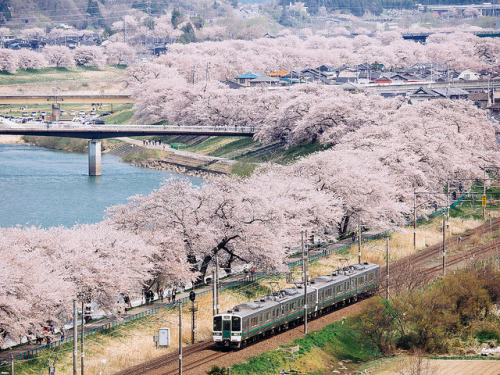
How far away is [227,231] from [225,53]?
106899mm

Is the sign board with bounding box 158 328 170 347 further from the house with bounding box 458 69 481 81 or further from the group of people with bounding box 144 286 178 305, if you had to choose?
the house with bounding box 458 69 481 81

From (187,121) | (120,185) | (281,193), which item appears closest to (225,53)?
(187,121)

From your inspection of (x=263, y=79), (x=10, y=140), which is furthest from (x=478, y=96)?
(x=10, y=140)

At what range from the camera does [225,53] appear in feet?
471

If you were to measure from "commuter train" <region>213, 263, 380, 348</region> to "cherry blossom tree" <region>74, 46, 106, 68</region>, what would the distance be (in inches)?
4512

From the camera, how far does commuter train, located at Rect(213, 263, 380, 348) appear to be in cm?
3027

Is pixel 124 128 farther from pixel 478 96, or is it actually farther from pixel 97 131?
pixel 478 96

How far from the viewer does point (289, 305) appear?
33375 mm

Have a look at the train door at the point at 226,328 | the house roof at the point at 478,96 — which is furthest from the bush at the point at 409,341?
the house roof at the point at 478,96

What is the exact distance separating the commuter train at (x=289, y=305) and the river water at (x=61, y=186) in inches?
852

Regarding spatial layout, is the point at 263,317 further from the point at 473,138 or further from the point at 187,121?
the point at 187,121

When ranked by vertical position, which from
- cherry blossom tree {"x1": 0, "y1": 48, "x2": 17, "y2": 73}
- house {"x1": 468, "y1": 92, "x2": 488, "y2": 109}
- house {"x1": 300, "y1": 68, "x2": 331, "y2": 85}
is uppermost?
cherry blossom tree {"x1": 0, "y1": 48, "x2": 17, "y2": 73}

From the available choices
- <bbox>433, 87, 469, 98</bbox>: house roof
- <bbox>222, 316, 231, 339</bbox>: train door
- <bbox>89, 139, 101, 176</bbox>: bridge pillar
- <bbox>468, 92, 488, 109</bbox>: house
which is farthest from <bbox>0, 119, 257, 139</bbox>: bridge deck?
<bbox>222, 316, 231, 339</bbox>: train door

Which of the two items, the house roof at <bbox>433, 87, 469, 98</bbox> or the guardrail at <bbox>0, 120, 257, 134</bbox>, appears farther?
the house roof at <bbox>433, 87, 469, 98</bbox>
